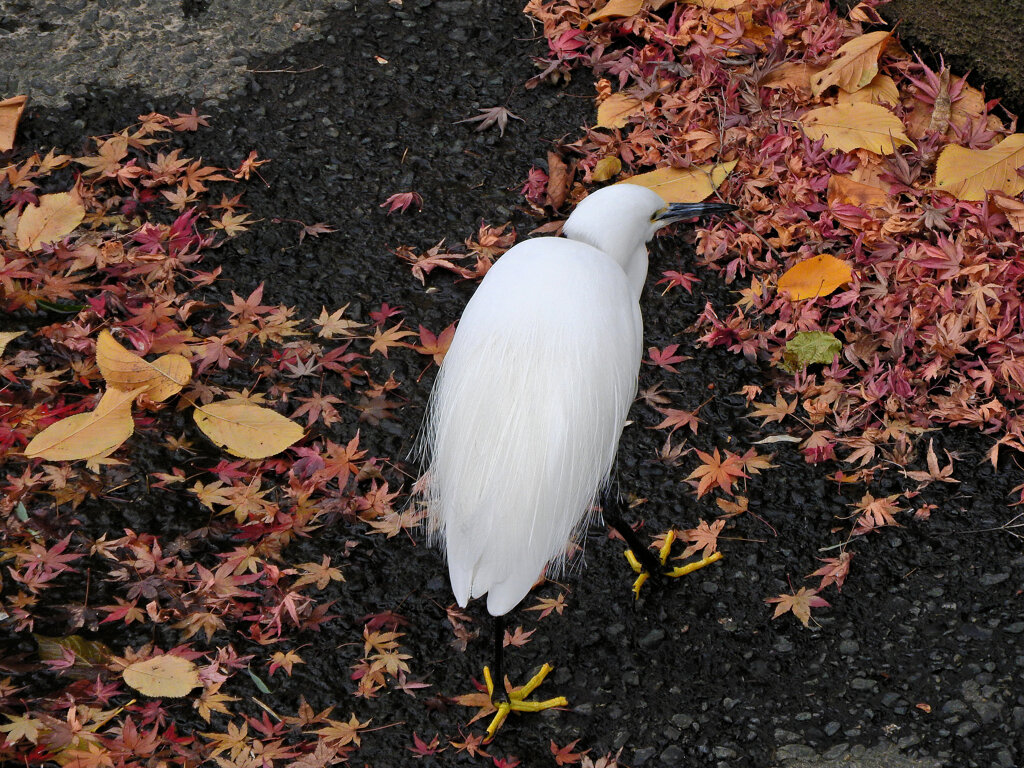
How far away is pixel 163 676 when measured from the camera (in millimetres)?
2453

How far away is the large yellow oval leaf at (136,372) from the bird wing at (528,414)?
105 cm

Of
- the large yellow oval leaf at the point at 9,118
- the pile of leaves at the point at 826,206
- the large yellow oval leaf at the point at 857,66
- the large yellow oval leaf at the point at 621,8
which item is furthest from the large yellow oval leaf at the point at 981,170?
the large yellow oval leaf at the point at 9,118

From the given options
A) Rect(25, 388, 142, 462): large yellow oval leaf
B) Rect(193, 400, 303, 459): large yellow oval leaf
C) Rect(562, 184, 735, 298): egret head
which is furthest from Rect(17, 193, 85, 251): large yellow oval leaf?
Rect(562, 184, 735, 298): egret head

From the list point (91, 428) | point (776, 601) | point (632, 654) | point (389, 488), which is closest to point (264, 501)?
point (389, 488)

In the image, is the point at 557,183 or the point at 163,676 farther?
the point at 557,183

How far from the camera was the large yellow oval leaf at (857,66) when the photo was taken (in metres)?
3.73

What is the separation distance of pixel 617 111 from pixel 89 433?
98.6 inches

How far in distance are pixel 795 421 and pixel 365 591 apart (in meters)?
1.54

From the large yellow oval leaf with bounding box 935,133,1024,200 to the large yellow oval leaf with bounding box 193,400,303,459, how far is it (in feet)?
8.27

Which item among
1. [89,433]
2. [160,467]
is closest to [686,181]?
[160,467]

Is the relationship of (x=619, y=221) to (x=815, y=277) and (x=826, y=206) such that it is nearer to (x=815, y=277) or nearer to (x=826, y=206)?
(x=815, y=277)

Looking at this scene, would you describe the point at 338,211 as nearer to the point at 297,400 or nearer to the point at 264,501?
the point at 297,400

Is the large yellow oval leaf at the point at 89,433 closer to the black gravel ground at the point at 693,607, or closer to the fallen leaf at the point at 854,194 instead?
the black gravel ground at the point at 693,607

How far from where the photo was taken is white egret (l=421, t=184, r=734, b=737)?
2309mm
